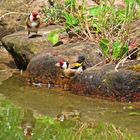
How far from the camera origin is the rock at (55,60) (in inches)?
301

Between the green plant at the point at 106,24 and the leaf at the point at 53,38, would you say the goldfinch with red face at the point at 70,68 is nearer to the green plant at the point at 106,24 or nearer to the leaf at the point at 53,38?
the green plant at the point at 106,24

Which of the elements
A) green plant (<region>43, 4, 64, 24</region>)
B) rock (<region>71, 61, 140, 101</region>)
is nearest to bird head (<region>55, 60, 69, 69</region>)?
rock (<region>71, 61, 140, 101</region>)

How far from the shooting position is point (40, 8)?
11047 mm

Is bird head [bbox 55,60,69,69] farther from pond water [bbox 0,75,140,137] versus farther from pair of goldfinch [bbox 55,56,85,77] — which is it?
pond water [bbox 0,75,140,137]

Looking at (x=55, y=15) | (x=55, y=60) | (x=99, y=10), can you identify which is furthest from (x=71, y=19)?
(x=55, y=15)

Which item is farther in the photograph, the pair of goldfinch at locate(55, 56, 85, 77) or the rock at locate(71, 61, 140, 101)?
the pair of goldfinch at locate(55, 56, 85, 77)

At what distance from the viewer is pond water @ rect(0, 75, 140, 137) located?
5605 millimetres

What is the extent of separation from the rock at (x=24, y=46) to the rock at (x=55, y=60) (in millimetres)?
580

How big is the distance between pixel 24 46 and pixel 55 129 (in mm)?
3673

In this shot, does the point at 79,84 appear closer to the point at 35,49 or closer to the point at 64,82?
the point at 64,82

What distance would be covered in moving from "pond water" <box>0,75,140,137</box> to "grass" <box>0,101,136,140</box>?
0.17m

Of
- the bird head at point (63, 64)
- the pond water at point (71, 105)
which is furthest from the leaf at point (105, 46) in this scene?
the pond water at point (71, 105)

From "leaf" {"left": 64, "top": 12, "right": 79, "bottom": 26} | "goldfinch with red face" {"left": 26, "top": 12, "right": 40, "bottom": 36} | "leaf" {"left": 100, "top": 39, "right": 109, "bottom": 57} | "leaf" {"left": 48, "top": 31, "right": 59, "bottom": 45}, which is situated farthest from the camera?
"goldfinch with red face" {"left": 26, "top": 12, "right": 40, "bottom": 36}

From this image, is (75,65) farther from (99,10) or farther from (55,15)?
(55,15)
